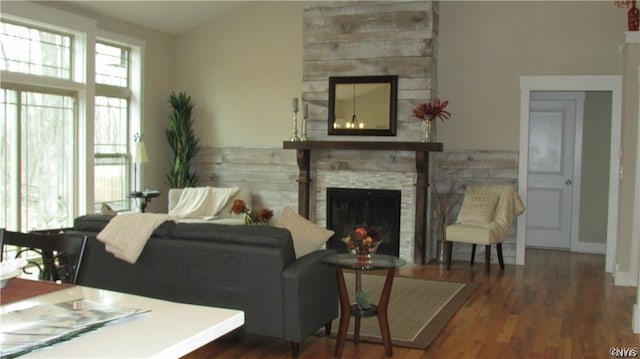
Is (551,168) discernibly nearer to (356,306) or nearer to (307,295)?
(356,306)

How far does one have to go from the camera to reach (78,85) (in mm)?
7281

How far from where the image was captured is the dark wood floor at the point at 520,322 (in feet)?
13.7

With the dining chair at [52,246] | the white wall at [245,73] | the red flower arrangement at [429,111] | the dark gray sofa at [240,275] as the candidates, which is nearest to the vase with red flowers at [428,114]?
the red flower arrangement at [429,111]

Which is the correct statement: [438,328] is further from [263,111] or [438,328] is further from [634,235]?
[263,111]

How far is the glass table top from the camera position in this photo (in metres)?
3.96

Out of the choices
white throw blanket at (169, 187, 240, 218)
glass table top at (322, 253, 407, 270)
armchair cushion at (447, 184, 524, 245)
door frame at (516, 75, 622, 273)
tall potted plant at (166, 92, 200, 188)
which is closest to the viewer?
glass table top at (322, 253, 407, 270)

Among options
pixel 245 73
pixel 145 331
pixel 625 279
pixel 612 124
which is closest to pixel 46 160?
pixel 245 73

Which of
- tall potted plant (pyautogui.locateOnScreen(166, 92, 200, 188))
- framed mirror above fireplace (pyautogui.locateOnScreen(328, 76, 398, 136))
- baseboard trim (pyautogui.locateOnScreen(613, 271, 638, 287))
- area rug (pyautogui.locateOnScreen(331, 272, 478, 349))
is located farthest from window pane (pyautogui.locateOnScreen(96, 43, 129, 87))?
baseboard trim (pyautogui.locateOnScreen(613, 271, 638, 287))

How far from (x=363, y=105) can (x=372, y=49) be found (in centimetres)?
68

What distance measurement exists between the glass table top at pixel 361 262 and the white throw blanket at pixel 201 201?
4.04m

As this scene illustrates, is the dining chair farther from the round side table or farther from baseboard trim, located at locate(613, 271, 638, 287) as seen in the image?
baseboard trim, located at locate(613, 271, 638, 287)

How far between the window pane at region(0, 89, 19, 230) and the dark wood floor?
3.49m

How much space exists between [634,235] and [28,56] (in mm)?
6490

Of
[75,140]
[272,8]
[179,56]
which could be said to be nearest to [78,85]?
[75,140]
